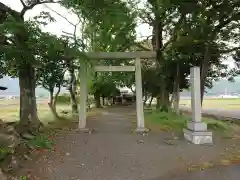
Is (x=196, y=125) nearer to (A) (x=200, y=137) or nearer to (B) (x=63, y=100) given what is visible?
(A) (x=200, y=137)

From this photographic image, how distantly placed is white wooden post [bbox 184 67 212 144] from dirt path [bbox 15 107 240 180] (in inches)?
16.2

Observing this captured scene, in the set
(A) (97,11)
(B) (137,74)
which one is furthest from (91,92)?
(A) (97,11)

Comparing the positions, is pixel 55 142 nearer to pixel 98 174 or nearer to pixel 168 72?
pixel 98 174

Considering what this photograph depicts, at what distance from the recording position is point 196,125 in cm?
1157

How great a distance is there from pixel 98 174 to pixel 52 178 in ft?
3.80

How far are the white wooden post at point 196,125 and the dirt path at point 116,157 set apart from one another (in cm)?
41

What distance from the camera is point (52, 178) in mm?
7316

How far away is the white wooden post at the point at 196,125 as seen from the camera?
1138 centimetres

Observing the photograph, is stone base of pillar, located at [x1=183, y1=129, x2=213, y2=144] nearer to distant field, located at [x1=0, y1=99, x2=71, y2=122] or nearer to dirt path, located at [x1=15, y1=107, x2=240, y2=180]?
dirt path, located at [x1=15, y1=107, x2=240, y2=180]

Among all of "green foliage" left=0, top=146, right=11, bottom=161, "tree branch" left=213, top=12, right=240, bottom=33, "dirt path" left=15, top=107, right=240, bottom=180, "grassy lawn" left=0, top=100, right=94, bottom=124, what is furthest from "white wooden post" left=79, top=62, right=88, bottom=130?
"tree branch" left=213, top=12, right=240, bottom=33

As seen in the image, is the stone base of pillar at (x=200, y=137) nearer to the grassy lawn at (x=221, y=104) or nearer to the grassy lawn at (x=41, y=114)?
the grassy lawn at (x=41, y=114)

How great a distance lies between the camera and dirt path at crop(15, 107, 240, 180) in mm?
7762

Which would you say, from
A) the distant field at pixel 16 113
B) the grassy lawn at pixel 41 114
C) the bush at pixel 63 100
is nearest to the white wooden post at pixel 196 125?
the grassy lawn at pixel 41 114

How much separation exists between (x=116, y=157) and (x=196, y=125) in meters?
3.81
